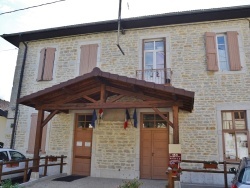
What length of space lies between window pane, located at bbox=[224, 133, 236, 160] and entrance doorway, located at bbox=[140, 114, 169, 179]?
193 cm

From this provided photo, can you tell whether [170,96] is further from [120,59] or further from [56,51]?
[56,51]

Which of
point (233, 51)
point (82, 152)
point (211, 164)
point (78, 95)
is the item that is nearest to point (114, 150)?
point (82, 152)

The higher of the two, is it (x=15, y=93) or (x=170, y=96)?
(x=15, y=93)

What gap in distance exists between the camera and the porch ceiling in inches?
252

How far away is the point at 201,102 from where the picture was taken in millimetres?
8109

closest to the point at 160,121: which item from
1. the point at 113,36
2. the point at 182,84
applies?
the point at 182,84

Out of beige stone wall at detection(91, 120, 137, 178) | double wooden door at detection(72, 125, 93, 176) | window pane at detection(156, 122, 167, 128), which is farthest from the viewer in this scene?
double wooden door at detection(72, 125, 93, 176)

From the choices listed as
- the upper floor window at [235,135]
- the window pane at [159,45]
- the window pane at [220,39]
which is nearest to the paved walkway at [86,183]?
the upper floor window at [235,135]

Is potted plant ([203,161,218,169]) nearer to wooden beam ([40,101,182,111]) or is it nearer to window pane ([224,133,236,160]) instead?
window pane ([224,133,236,160])

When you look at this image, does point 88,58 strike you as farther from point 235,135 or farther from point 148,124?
point 235,135

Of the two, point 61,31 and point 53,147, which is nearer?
point 53,147

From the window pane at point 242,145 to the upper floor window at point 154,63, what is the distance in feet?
9.93

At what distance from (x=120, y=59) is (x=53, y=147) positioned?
171 inches

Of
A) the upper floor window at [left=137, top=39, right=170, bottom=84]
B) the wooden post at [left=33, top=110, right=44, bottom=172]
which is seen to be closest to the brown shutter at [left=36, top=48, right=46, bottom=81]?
the wooden post at [left=33, top=110, right=44, bottom=172]
